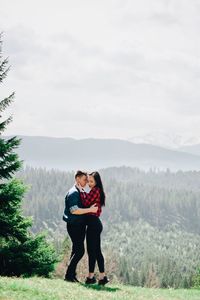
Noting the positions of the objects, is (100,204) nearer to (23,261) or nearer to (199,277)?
(23,261)

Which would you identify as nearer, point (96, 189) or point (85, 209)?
point (85, 209)

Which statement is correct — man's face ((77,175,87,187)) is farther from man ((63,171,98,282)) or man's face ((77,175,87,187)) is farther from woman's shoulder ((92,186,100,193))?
woman's shoulder ((92,186,100,193))

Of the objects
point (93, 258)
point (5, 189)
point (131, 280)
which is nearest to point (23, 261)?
point (5, 189)

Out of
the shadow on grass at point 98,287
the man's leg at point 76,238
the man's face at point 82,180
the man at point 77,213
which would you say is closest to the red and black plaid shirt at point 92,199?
the man at point 77,213

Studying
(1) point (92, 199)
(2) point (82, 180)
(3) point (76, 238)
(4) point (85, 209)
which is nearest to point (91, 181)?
(2) point (82, 180)

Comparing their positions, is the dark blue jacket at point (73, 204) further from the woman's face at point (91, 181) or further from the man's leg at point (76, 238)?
the woman's face at point (91, 181)

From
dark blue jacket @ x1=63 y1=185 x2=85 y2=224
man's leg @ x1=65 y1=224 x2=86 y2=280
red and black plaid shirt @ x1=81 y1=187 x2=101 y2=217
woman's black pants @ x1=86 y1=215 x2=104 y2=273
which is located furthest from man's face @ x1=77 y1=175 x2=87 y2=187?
man's leg @ x1=65 y1=224 x2=86 y2=280

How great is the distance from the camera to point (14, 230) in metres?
22.3

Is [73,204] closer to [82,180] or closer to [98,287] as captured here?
[82,180]

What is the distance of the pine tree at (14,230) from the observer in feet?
70.7

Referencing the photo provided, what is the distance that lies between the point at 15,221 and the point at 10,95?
235 inches

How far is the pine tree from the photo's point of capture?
70.7 feet

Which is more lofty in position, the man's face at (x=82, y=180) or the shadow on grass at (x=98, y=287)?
the man's face at (x=82, y=180)

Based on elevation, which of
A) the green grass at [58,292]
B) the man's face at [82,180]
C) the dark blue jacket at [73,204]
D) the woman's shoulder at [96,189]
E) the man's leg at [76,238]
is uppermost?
the man's face at [82,180]
